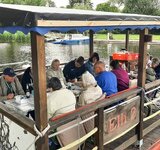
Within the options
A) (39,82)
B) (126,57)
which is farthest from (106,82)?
(126,57)

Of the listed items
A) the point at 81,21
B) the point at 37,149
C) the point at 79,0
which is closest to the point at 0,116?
the point at 37,149

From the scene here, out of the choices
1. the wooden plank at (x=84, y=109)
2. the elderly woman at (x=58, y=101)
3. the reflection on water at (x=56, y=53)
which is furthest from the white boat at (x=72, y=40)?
the elderly woman at (x=58, y=101)

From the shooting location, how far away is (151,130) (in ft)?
15.4

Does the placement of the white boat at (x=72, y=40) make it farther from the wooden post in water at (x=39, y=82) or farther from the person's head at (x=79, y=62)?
the wooden post in water at (x=39, y=82)

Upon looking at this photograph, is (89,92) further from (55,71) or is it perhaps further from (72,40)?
(72,40)

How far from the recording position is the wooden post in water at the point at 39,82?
2445mm

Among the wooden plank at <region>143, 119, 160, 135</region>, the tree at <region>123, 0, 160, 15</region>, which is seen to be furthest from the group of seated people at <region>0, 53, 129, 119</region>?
the tree at <region>123, 0, 160, 15</region>

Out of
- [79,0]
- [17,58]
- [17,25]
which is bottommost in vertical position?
[17,58]

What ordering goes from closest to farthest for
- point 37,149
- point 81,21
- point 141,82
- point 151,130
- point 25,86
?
point 81,21
point 37,149
point 141,82
point 151,130
point 25,86

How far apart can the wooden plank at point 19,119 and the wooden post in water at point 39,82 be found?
0.51 feet

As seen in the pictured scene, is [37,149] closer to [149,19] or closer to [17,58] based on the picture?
[149,19]

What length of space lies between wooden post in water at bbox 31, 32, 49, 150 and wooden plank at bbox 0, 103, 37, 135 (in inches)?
6.1

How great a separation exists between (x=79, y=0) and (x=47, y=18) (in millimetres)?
74340

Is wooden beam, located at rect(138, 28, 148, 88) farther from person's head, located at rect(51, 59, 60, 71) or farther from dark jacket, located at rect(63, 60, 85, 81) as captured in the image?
dark jacket, located at rect(63, 60, 85, 81)
